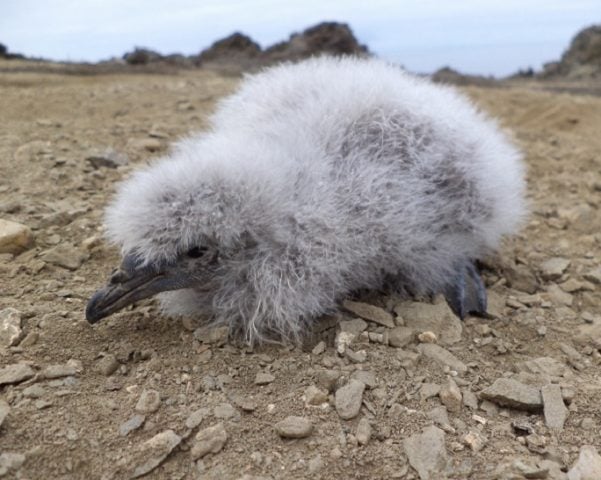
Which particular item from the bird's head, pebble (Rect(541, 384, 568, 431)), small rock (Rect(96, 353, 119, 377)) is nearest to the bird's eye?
the bird's head

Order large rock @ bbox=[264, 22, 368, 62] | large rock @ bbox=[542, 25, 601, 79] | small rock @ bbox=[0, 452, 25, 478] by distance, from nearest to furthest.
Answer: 1. small rock @ bbox=[0, 452, 25, 478]
2. large rock @ bbox=[264, 22, 368, 62]
3. large rock @ bbox=[542, 25, 601, 79]

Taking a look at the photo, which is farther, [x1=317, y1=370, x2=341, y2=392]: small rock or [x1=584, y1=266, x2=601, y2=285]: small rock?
[x1=584, y1=266, x2=601, y2=285]: small rock

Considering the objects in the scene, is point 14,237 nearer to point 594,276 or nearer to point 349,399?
point 349,399

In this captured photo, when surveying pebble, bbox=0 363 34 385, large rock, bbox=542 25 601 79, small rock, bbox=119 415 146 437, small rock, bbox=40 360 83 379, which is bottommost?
large rock, bbox=542 25 601 79

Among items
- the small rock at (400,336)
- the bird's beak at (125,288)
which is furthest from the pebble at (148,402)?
A: the small rock at (400,336)

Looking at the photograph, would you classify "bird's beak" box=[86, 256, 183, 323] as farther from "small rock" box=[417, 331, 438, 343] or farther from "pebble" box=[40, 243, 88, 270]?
"small rock" box=[417, 331, 438, 343]

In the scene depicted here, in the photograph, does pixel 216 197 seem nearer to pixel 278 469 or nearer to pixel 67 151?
pixel 278 469
